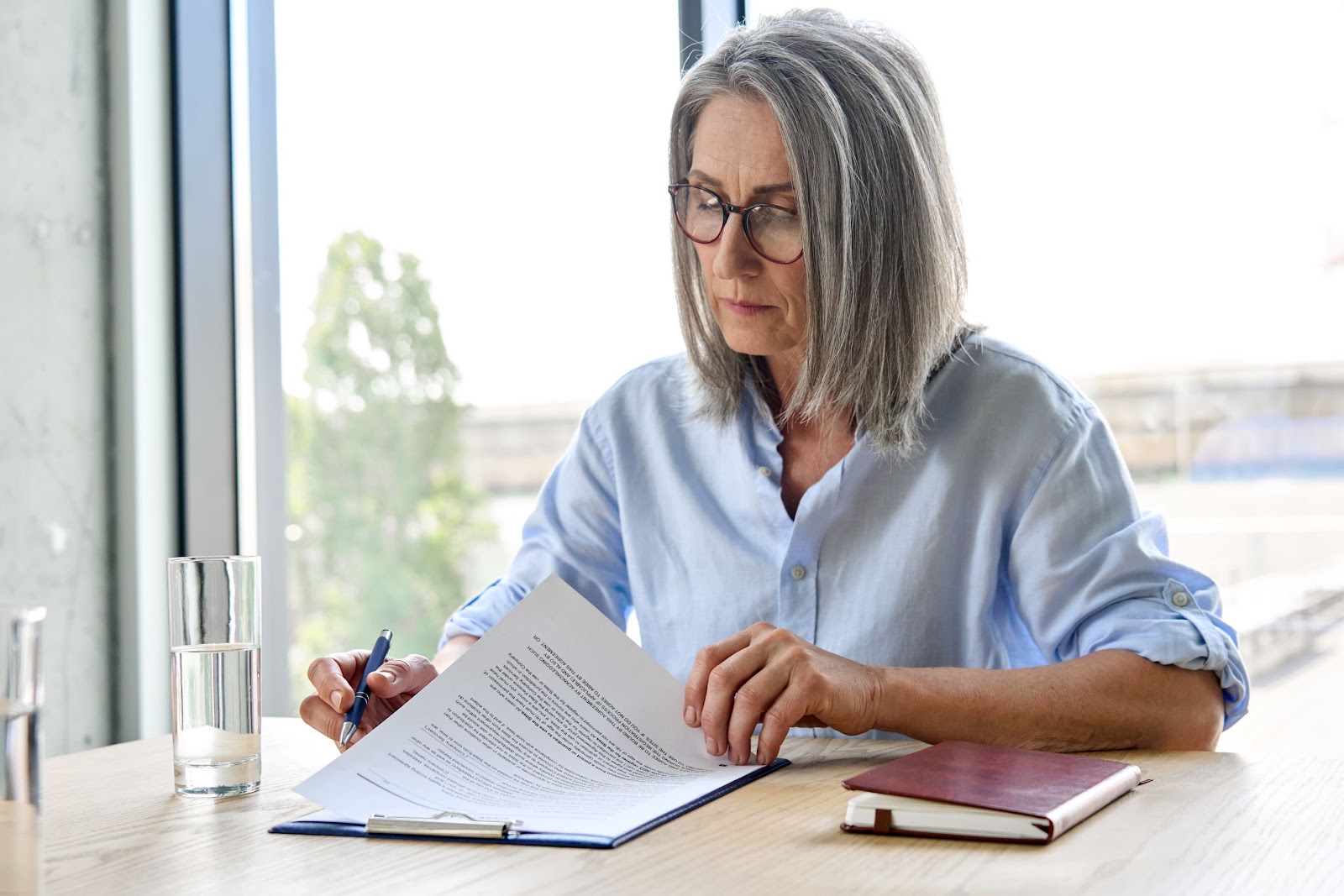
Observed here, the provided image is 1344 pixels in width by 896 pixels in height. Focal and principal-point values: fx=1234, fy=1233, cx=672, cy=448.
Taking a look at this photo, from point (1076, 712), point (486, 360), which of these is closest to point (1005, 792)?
point (1076, 712)

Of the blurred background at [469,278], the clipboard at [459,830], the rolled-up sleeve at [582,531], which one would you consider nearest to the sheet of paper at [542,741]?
A: the clipboard at [459,830]

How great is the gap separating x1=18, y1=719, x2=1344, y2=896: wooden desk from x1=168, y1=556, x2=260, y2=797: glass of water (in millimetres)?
34

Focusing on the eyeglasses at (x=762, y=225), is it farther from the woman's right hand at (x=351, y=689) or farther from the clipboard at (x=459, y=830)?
the clipboard at (x=459, y=830)

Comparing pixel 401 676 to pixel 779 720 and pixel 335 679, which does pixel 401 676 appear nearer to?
pixel 335 679

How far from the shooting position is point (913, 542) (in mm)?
1352

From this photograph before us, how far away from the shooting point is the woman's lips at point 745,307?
1.38 metres

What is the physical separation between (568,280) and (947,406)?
3.82 ft

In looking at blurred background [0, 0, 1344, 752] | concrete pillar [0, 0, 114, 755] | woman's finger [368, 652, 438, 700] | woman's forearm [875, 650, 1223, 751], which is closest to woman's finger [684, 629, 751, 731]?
woman's forearm [875, 650, 1223, 751]

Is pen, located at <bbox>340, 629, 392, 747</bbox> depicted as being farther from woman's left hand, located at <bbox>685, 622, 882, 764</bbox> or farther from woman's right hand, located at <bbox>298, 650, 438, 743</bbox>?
woman's left hand, located at <bbox>685, 622, 882, 764</bbox>

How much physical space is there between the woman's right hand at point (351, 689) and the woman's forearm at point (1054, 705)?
439 millimetres

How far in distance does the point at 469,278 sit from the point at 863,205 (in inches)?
53.9

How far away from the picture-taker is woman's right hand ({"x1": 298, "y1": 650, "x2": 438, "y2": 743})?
3.63ft

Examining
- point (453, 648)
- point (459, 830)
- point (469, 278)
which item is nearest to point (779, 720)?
point (459, 830)

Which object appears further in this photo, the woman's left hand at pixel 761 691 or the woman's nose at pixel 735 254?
the woman's nose at pixel 735 254
